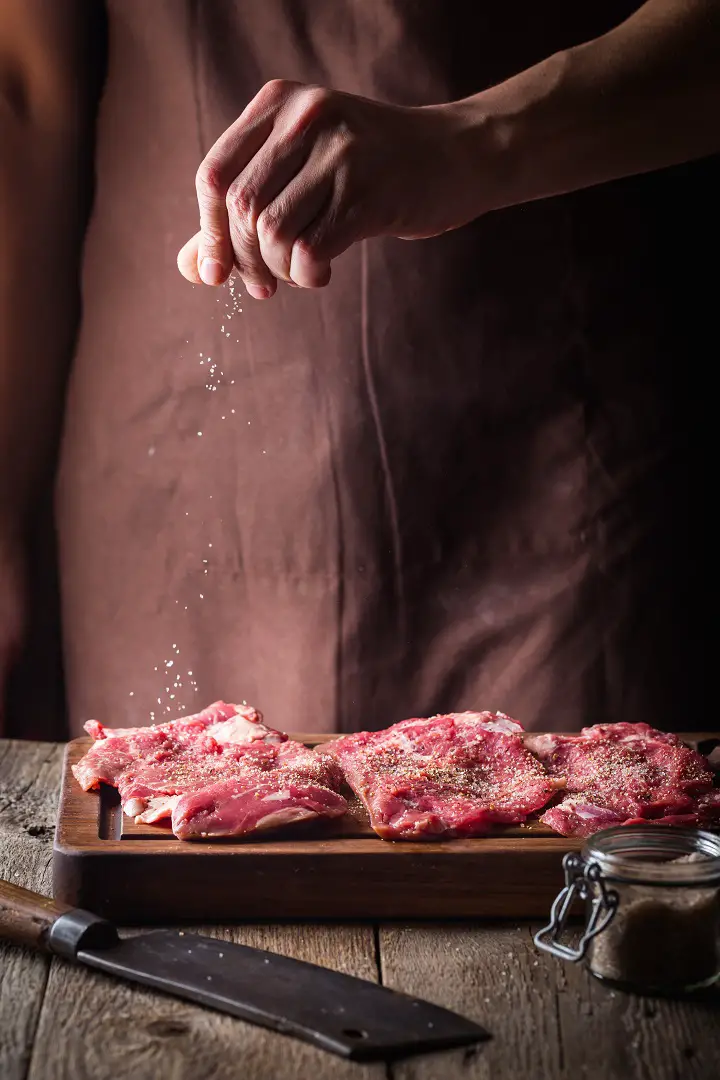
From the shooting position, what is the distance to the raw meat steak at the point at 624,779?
1294 millimetres

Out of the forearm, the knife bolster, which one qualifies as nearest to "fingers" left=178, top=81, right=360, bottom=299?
the forearm

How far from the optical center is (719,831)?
4.31 feet

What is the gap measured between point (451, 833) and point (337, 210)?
2.52 ft

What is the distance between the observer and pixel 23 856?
1.38 m

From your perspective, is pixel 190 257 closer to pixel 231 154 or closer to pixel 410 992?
pixel 231 154

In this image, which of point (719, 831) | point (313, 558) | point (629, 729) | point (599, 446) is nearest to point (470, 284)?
point (599, 446)

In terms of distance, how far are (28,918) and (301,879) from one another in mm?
260

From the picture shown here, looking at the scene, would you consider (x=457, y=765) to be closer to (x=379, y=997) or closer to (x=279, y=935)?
(x=279, y=935)

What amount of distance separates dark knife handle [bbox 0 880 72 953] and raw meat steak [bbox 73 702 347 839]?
6.4 inches

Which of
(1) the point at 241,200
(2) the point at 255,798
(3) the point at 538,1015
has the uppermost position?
(1) the point at 241,200

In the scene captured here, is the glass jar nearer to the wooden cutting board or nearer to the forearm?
the wooden cutting board

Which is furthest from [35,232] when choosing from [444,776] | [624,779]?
[624,779]

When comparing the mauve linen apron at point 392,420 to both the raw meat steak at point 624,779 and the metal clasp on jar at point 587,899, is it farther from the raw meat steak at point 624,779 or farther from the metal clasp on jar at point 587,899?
the metal clasp on jar at point 587,899

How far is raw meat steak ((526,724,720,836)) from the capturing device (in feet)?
4.25
